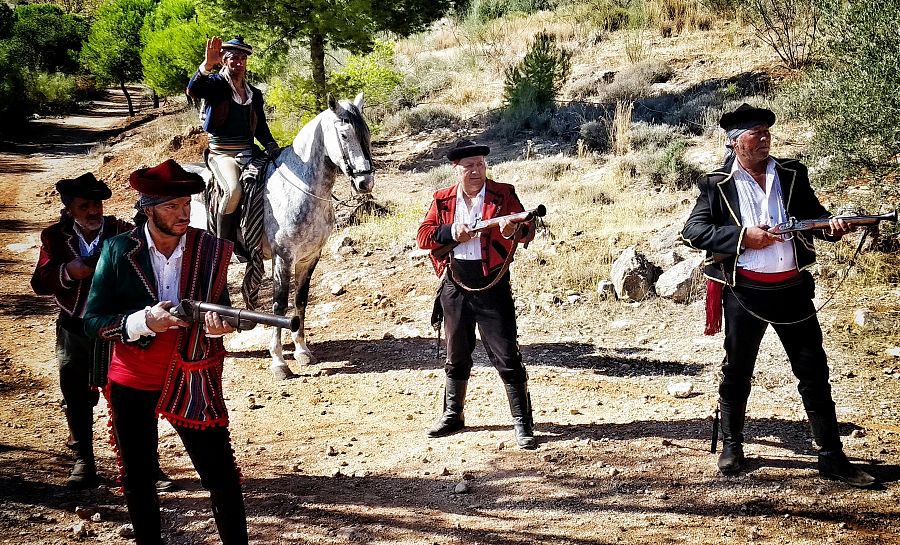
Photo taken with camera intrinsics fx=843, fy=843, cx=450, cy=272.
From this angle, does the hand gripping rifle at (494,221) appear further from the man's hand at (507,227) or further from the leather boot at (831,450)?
the leather boot at (831,450)

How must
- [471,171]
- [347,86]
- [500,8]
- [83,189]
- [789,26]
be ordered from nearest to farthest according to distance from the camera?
[83,189] → [471,171] → [789,26] → [347,86] → [500,8]

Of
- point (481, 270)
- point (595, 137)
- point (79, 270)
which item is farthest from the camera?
point (595, 137)

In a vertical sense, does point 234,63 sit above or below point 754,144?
above

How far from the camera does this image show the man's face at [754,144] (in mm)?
4734

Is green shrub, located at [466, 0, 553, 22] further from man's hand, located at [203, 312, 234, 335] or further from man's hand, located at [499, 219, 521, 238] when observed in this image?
man's hand, located at [203, 312, 234, 335]

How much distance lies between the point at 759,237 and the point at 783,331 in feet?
2.03

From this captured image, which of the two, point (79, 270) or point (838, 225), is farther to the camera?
point (79, 270)

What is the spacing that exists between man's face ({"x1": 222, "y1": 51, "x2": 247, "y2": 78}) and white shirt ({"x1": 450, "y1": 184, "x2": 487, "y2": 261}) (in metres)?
3.04

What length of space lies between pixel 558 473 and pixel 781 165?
2.31 metres

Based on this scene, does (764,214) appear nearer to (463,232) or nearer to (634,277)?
(463,232)

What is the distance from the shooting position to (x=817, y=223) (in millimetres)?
4559

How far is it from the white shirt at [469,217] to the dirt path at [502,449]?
4.37 feet

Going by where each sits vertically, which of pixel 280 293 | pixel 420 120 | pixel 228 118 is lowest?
pixel 280 293

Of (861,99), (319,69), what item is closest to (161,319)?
(861,99)
